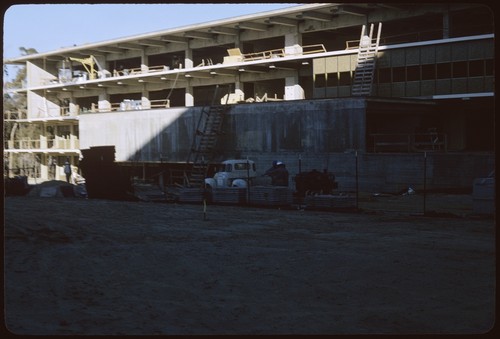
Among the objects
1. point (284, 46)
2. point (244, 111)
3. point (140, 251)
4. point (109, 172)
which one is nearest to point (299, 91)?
point (284, 46)

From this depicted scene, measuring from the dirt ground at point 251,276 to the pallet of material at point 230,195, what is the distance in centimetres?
477

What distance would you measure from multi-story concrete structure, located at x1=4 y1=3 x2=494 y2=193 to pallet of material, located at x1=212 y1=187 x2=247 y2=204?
414 inches

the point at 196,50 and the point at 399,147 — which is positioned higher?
the point at 196,50

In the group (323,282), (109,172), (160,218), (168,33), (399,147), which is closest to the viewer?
(323,282)

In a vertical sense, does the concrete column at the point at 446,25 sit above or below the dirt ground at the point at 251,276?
above

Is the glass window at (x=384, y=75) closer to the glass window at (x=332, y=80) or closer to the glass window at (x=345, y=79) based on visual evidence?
the glass window at (x=345, y=79)

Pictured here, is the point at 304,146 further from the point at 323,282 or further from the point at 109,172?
the point at 323,282

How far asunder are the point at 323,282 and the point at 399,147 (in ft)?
102

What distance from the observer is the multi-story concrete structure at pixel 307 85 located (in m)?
37.3

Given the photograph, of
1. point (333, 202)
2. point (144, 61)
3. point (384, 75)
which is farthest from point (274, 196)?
point (144, 61)

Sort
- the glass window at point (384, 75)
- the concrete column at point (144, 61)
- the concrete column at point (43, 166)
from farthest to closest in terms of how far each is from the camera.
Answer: the concrete column at point (43, 166) < the concrete column at point (144, 61) < the glass window at point (384, 75)

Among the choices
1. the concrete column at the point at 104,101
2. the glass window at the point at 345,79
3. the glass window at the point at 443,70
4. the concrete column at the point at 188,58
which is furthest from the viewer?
the concrete column at the point at 104,101

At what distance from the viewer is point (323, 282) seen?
10.9 metres

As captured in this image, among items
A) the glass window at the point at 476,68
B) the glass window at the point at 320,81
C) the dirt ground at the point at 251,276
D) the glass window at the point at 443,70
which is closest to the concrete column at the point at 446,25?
the glass window at the point at 443,70
